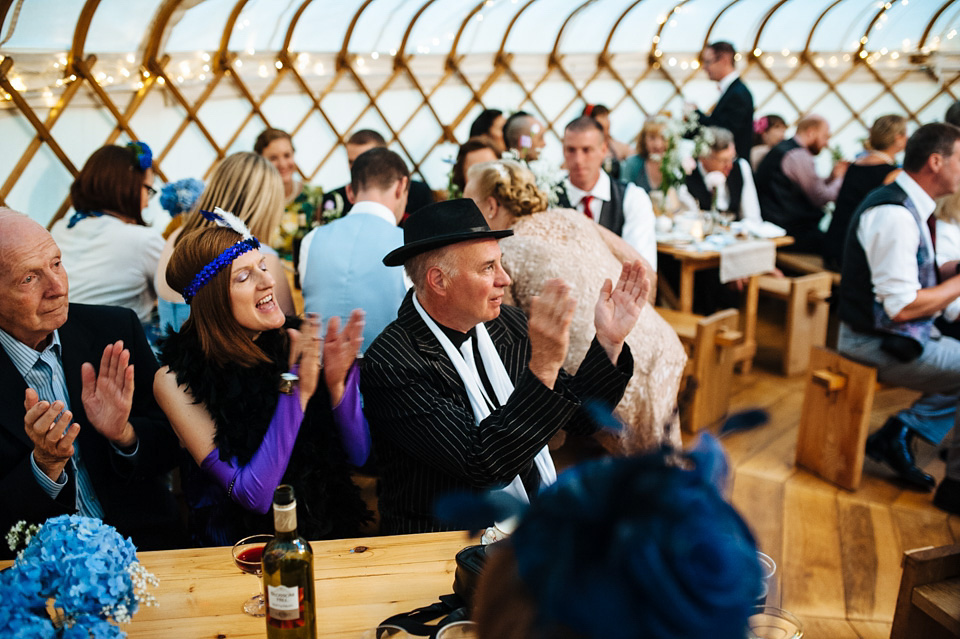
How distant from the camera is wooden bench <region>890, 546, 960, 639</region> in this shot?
4.63 ft

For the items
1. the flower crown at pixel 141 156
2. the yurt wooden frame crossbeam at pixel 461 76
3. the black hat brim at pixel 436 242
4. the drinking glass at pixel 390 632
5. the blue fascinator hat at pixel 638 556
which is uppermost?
the yurt wooden frame crossbeam at pixel 461 76

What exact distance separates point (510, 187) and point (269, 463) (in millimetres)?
1070

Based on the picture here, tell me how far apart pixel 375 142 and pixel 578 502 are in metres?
3.28

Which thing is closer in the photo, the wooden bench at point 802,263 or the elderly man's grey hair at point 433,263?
the elderly man's grey hair at point 433,263

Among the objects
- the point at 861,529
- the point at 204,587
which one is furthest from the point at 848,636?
the point at 204,587

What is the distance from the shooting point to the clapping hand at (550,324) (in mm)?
1334

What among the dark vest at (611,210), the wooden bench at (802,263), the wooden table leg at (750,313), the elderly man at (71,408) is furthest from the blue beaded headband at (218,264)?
the wooden bench at (802,263)

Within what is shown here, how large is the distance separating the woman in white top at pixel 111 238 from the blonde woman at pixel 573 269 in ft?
3.72

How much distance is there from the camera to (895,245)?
2.64 m

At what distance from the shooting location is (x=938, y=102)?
7453 mm

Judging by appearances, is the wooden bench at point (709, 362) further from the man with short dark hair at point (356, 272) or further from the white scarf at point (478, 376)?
the white scarf at point (478, 376)

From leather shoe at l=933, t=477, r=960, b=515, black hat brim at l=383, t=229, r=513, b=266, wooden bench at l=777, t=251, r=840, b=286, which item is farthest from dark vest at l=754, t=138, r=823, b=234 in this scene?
black hat brim at l=383, t=229, r=513, b=266

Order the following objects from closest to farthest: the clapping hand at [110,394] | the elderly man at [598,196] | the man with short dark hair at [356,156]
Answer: the clapping hand at [110,394] < the elderly man at [598,196] < the man with short dark hair at [356,156]

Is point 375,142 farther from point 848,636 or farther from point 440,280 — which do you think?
point 848,636
